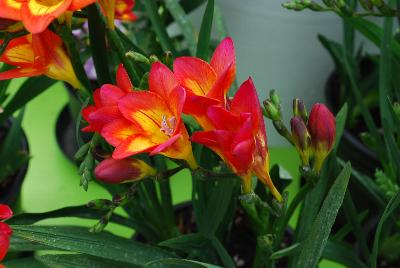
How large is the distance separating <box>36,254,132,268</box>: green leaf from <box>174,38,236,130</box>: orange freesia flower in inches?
6.2

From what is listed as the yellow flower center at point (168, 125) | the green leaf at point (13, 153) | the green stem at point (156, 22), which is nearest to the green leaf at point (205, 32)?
the green stem at point (156, 22)

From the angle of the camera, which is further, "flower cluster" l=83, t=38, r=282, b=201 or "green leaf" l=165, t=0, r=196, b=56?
"green leaf" l=165, t=0, r=196, b=56

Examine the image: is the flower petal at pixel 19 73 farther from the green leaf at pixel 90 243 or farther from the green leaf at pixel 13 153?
the green leaf at pixel 13 153

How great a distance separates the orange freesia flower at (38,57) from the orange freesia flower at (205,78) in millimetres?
101

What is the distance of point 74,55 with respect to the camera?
1.61 feet

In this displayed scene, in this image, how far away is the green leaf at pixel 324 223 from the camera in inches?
17.2

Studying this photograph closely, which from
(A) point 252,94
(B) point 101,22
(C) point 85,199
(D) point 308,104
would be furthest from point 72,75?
(D) point 308,104

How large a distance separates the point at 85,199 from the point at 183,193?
14cm

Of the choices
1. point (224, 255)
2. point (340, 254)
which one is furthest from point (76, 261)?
point (340, 254)

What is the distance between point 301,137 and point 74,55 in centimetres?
18

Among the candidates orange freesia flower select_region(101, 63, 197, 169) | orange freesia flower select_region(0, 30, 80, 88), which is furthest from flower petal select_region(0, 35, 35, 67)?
orange freesia flower select_region(101, 63, 197, 169)

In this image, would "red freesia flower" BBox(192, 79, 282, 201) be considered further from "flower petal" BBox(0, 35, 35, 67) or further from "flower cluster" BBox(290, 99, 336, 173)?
"flower petal" BBox(0, 35, 35, 67)

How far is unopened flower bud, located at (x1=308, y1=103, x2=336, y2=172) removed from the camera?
448 millimetres

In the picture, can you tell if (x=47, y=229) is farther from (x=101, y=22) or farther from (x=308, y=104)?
(x=308, y=104)
